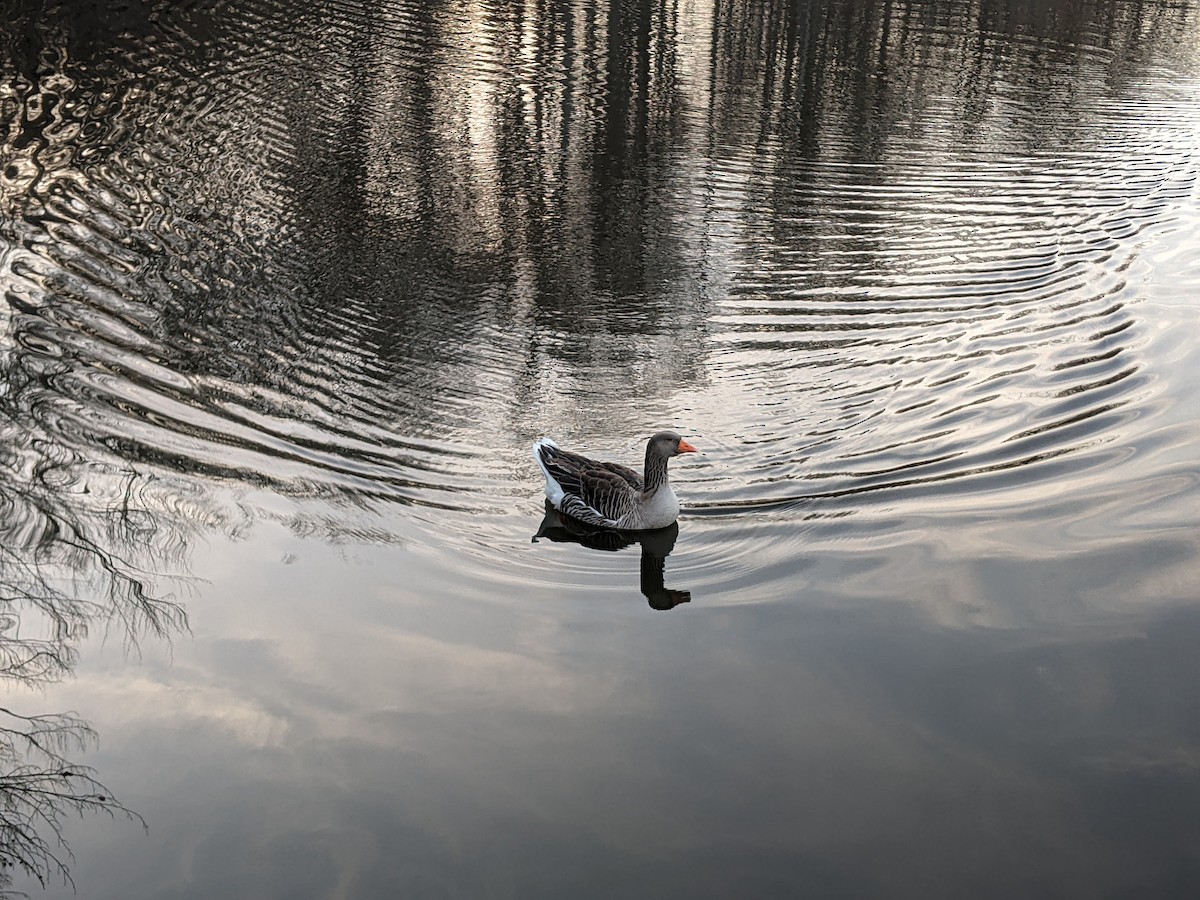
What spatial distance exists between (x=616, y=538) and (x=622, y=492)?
523 mm

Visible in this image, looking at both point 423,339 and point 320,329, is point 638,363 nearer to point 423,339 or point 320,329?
point 423,339

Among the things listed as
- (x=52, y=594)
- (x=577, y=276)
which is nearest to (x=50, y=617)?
(x=52, y=594)

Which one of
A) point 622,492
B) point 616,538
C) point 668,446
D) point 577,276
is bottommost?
point 616,538

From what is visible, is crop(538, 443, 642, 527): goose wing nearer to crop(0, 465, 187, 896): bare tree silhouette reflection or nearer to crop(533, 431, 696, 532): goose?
crop(533, 431, 696, 532): goose

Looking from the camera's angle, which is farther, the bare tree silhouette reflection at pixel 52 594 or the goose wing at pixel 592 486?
the goose wing at pixel 592 486

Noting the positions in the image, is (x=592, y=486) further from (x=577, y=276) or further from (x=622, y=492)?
(x=577, y=276)

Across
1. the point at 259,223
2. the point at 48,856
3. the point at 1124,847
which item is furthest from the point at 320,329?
the point at 1124,847

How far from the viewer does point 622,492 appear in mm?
10852

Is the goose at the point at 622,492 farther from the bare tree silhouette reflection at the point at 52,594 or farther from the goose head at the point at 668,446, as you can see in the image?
the bare tree silhouette reflection at the point at 52,594

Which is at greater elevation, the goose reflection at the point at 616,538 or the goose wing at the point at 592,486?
the goose wing at the point at 592,486

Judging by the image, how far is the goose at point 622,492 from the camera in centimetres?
1085

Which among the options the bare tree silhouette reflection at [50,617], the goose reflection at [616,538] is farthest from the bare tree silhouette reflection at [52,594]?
the goose reflection at [616,538]

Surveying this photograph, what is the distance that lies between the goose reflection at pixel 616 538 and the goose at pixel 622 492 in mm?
107

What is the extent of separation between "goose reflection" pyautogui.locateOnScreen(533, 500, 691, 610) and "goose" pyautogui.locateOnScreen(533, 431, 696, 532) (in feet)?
0.35
